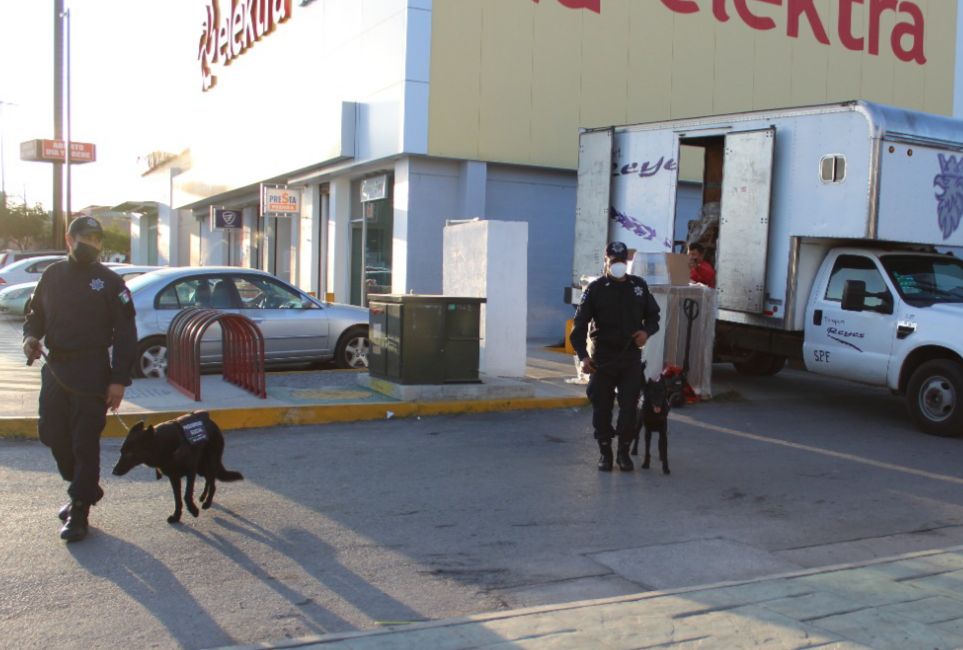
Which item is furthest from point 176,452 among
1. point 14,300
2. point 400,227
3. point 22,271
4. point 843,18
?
point 843,18

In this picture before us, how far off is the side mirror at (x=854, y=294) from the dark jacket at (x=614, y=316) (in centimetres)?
340

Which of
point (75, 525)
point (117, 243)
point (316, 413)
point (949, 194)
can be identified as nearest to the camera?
point (75, 525)

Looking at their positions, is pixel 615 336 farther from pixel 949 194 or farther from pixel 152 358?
pixel 152 358

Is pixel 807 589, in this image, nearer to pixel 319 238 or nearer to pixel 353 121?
pixel 353 121

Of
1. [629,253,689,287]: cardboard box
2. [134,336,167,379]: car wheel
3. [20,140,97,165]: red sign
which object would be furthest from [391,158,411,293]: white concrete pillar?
[20,140,97,165]: red sign

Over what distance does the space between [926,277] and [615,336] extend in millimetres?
4839

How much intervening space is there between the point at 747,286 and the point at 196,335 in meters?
6.57

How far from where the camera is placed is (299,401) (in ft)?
31.2

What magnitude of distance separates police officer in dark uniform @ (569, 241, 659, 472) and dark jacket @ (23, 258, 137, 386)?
3.48 meters

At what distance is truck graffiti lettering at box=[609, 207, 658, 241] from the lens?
502 inches

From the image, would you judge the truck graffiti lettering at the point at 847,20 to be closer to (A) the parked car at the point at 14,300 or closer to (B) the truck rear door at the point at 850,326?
(B) the truck rear door at the point at 850,326

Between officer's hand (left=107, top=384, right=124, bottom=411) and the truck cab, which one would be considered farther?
the truck cab

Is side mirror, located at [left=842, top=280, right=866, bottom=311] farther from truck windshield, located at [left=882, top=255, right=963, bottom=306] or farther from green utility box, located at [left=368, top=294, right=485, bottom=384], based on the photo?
green utility box, located at [left=368, top=294, right=485, bottom=384]

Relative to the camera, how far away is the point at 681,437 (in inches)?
360
